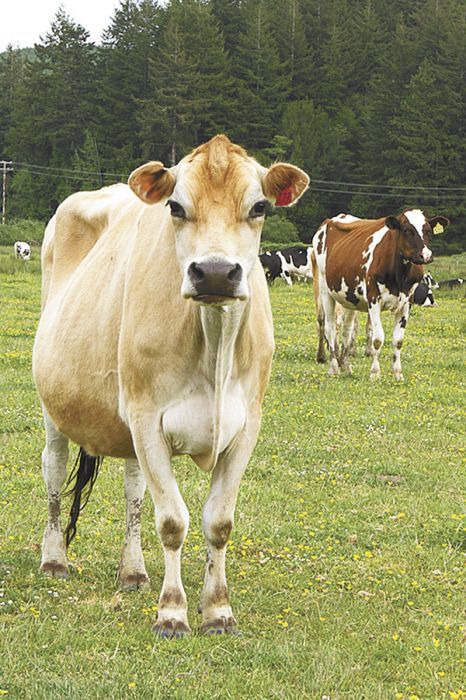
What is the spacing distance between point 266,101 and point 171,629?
85.1m

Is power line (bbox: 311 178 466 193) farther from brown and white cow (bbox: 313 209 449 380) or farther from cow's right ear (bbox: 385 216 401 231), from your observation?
cow's right ear (bbox: 385 216 401 231)

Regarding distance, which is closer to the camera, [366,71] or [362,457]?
[362,457]

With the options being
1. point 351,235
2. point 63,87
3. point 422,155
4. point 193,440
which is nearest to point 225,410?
point 193,440

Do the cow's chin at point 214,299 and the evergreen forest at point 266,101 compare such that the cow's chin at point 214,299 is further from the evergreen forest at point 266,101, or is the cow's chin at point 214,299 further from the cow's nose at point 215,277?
the evergreen forest at point 266,101

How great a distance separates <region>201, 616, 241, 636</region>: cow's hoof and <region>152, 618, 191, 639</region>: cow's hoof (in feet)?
0.35

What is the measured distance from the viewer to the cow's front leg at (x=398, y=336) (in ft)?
50.2

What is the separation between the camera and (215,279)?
14.9 feet

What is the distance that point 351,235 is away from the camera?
17.3 m

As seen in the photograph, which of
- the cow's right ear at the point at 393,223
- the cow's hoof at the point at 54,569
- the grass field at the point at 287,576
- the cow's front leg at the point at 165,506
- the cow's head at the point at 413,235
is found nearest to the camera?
the grass field at the point at 287,576

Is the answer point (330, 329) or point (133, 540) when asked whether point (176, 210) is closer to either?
point (133, 540)

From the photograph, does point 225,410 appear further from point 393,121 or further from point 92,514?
point 393,121

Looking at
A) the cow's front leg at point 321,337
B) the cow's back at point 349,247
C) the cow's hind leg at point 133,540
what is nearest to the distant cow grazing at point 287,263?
the cow's back at point 349,247

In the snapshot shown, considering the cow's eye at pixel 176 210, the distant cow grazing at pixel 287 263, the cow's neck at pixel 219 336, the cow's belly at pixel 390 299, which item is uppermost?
the cow's eye at pixel 176 210

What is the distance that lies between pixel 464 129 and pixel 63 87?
34.2m
